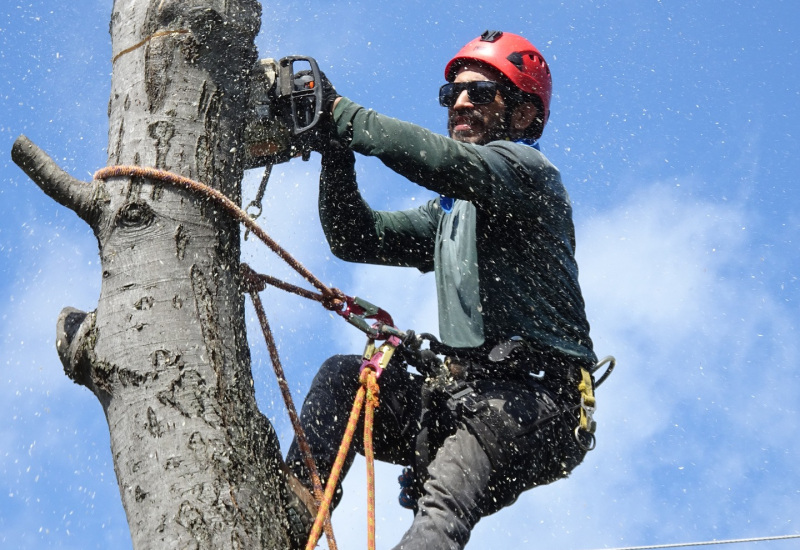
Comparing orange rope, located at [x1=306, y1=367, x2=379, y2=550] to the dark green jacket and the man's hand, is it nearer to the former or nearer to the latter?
the dark green jacket

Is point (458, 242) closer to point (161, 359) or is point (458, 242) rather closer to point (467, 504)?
point (467, 504)

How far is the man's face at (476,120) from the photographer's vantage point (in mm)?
4082

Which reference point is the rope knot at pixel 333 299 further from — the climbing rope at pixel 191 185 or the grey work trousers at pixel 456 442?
the climbing rope at pixel 191 185

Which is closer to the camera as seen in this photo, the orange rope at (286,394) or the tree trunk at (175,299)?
the tree trunk at (175,299)

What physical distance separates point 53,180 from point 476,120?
188 centimetres

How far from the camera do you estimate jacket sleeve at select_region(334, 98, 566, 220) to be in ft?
A: 10.8

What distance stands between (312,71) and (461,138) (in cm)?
89

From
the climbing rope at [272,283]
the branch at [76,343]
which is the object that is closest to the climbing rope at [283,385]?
the climbing rope at [272,283]

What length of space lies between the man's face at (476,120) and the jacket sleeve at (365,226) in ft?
1.28

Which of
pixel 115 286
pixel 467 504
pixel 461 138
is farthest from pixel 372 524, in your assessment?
pixel 461 138

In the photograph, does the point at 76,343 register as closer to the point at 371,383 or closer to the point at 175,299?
the point at 175,299

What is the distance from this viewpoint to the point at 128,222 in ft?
8.91

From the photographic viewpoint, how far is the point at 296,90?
337 cm

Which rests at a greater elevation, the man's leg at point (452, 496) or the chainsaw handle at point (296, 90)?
the chainsaw handle at point (296, 90)
